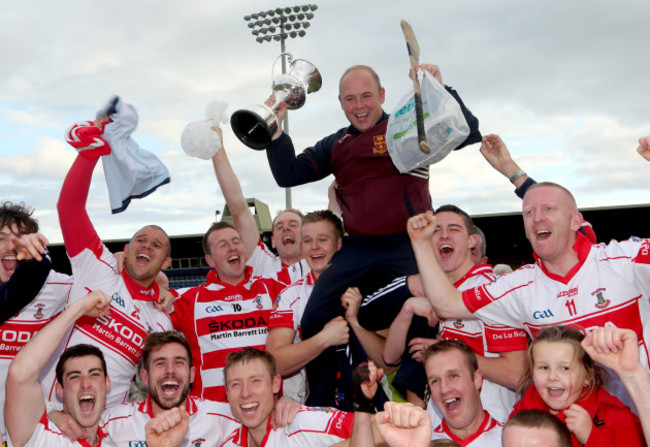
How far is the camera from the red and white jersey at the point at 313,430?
3.73 meters

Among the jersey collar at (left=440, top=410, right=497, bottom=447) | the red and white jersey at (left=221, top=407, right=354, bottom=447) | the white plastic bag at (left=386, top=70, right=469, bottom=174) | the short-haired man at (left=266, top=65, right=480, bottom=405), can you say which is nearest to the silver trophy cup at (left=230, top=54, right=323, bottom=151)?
the short-haired man at (left=266, top=65, right=480, bottom=405)

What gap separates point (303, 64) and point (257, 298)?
1832 mm

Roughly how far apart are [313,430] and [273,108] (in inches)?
86.6

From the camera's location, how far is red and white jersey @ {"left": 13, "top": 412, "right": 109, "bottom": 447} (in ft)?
12.1

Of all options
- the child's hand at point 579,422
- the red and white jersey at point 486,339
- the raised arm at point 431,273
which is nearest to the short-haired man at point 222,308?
the red and white jersey at point 486,339

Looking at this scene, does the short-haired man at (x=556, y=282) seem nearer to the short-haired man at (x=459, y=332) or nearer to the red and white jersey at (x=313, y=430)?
the short-haired man at (x=459, y=332)

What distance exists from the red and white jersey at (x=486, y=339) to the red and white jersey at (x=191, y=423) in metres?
1.28

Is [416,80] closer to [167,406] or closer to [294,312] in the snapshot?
[294,312]

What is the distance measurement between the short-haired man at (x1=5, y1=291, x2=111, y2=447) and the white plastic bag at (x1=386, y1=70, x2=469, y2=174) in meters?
1.92

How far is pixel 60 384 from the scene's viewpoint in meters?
4.04

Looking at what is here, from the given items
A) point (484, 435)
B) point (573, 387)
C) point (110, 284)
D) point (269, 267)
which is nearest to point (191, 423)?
point (110, 284)

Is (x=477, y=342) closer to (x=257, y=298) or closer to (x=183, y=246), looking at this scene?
(x=257, y=298)

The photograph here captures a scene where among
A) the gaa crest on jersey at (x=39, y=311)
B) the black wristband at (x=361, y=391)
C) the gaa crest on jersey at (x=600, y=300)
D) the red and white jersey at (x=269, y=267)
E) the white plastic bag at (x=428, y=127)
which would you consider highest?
the white plastic bag at (x=428, y=127)

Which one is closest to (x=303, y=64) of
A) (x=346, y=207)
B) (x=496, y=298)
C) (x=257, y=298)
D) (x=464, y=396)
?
(x=346, y=207)
